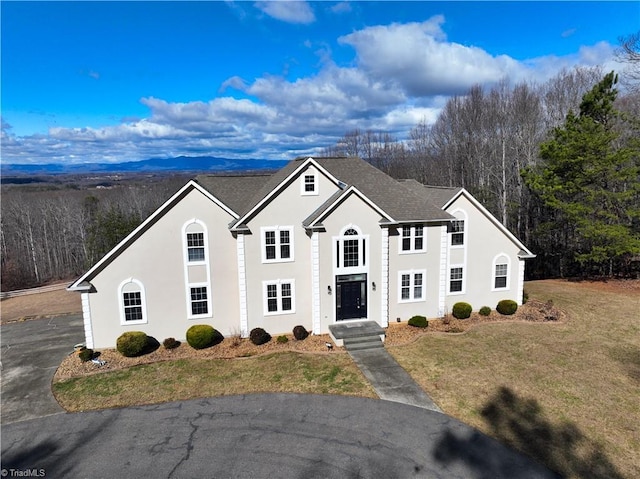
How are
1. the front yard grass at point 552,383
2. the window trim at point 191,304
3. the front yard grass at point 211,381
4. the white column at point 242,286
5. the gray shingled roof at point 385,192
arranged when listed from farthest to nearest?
the gray shingled roof at point 385,192, the window trim at point 191,304, the white column at point 242,286, the front yard grass at point 211,381, the front yard grass at point 552,383

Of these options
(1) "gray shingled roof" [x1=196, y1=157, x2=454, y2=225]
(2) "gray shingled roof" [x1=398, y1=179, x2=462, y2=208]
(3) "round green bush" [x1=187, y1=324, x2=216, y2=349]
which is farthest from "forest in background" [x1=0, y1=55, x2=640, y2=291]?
(3) "round green bush" [x1=187, y1=324, x2=216, y2=349]

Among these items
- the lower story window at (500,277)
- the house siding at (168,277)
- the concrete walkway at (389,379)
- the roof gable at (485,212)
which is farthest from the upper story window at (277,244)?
the lower story window at (500,277)

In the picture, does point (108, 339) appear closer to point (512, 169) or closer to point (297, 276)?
point (297, 276)

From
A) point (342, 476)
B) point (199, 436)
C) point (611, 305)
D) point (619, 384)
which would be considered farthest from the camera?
point (611, 305)

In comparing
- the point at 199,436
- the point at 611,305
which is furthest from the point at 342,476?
the point at 611,305

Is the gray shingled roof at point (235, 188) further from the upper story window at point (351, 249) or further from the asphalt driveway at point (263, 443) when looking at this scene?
the asphalt driveway at point (263, 443)

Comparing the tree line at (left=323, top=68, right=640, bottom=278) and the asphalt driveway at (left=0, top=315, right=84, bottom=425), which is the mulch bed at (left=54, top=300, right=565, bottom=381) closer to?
the asphalt driveway at (left=0, top=315, right=84, bottom=425)

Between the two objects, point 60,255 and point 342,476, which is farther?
point 60,255
